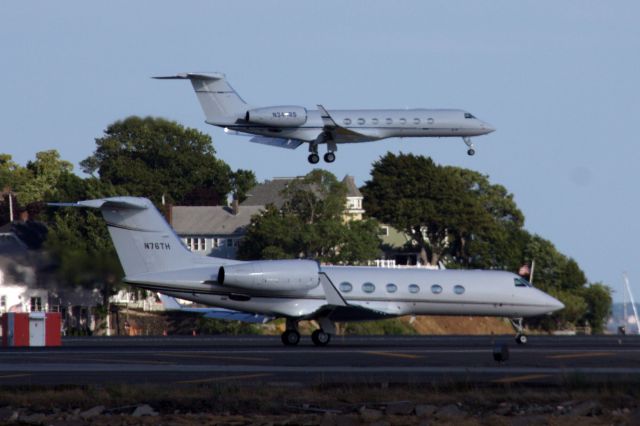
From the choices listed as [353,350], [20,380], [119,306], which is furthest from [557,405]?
[119,306]

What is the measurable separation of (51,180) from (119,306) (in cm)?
5971

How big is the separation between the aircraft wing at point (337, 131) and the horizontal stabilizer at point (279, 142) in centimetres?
133

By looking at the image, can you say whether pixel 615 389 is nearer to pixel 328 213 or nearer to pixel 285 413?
pixel 285 413

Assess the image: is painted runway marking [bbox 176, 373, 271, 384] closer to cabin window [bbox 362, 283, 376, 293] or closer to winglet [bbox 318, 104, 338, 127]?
cabin window [bbox 362, 283, 376, 293]

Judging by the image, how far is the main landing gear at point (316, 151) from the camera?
59.2 metres

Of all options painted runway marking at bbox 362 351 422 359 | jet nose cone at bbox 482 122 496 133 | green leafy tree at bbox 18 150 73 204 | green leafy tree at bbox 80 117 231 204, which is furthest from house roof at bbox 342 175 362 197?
painted runway marking at bbox 362 351 422 359

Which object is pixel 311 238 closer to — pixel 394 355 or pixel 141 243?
pixel 141 243

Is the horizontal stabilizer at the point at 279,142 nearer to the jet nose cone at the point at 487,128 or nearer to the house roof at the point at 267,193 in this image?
the jet nose cone at the point at 487,128

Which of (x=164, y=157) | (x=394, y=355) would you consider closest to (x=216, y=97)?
(x=394, y=355)

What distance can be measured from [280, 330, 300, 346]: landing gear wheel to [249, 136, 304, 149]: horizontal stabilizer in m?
18.3

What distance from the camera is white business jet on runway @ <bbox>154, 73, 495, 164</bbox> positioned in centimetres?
5881

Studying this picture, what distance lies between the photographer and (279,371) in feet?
96.6

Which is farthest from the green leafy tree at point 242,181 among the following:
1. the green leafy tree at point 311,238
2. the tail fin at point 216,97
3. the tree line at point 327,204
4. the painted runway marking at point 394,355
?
the painted runway marking at point 394,355

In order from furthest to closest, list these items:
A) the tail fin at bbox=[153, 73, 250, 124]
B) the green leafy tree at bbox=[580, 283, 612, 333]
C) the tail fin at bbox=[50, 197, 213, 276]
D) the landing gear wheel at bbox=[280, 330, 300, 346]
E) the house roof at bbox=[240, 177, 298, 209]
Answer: the house roof at bbox=[240, 177, 298, 209], the green leafy tree at bbox=[580, 283, 612, 333], the tail fin at bbox=[153, 73, 250, 124], the landing gear wheel at bbox=[280, 330, 300, 346], the tail fin at bbox=[50, 197, 213, 276]
